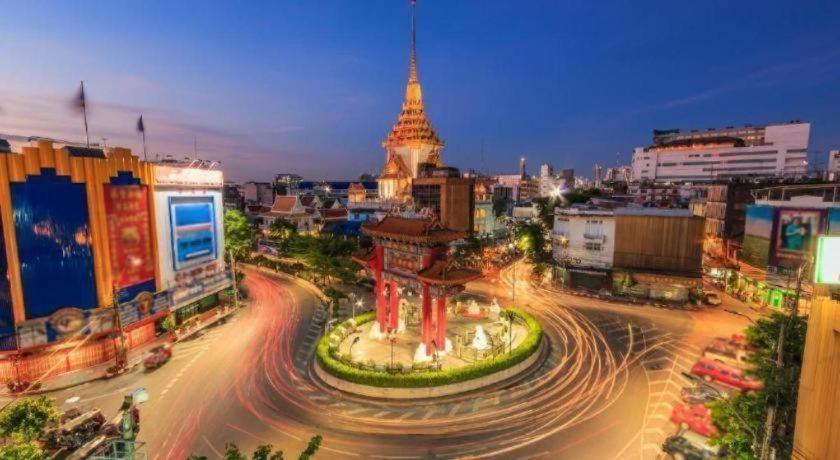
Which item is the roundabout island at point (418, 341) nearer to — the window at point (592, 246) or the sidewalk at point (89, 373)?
the sidewalk at point (89, 373)

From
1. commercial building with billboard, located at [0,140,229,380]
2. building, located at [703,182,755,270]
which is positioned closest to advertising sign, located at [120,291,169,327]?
commercial building with billboard, located at [0,140,229,380]

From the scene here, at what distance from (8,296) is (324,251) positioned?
28.5 meters

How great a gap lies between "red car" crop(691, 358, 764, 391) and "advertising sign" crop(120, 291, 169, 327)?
39999mm

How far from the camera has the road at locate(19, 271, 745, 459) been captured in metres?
19.4

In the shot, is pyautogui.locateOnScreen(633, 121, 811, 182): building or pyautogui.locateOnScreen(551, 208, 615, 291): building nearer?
pyautogui.locateOnScreen(551, 208, 615, 291): building

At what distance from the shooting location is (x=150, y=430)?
20.6m

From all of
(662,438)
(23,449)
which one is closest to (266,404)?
A: (23,449)

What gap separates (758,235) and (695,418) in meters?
30.7

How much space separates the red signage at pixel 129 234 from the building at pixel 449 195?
43308 mm

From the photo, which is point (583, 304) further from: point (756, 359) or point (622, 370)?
point (756, 359)

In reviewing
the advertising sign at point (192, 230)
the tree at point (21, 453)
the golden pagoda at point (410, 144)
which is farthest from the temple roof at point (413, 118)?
the tree at point (21, 453)

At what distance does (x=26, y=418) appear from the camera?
1562cm

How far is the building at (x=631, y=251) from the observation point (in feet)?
141

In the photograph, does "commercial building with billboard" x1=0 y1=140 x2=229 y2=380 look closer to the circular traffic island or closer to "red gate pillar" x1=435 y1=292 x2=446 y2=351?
the circular traffic island
